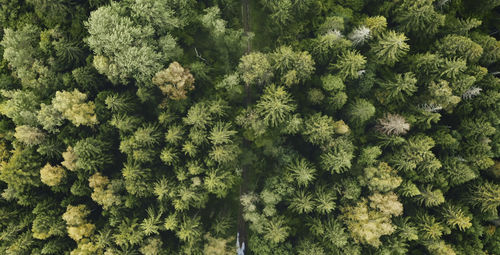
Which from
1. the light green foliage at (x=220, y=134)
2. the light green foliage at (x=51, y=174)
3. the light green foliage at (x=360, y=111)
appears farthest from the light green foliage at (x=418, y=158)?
the light green foliage at (x=51, y=174)

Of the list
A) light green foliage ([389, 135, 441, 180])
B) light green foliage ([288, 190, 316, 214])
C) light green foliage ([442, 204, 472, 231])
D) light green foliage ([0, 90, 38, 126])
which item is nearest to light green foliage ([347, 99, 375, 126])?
light green foliage ([389, 135, 441, 180])

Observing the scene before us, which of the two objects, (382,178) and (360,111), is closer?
(382,178)

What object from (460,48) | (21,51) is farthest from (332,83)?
(21,51)

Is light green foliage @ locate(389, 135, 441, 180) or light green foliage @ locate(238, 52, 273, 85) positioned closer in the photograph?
light green foliage @ locate(389, 135, 441, 180)

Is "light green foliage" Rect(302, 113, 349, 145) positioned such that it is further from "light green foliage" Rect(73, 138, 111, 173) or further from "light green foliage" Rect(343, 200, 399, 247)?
"light green foliage" Rect(73, 138, 111, 173)

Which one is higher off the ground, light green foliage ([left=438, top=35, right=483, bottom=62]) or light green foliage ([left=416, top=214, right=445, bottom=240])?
light green foliage ([left=438, top=35, right=483, bottom=62])

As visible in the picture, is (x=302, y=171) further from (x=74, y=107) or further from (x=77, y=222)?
(x=74, y=107)

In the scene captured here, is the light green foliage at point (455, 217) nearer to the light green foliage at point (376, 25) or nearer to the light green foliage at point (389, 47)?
the light green foliage at point (389, 47)
